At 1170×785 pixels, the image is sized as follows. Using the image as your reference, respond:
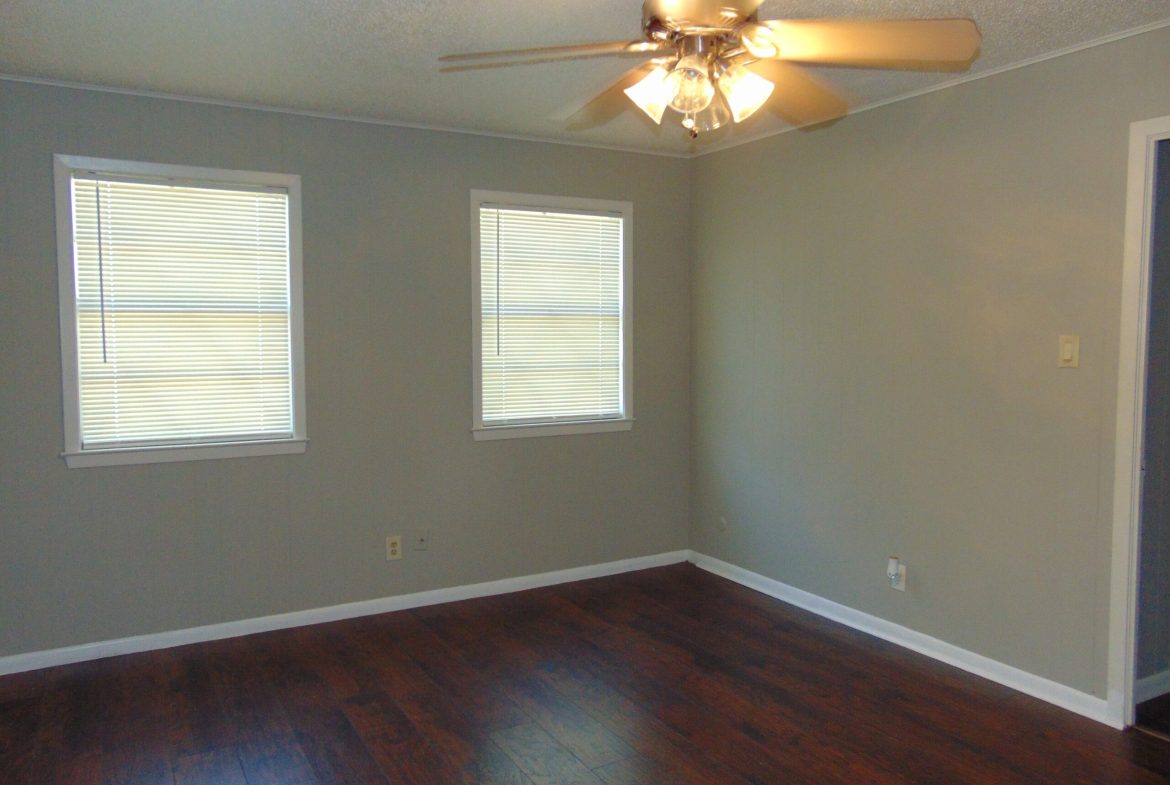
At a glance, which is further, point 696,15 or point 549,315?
point 549,315

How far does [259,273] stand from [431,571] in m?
1.71

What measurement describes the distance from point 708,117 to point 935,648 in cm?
263

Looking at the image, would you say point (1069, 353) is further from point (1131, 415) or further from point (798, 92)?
point (798, 92)

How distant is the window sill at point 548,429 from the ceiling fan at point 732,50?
247 centimetres

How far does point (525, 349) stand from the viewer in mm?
4480

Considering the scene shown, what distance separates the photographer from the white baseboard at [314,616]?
3.46 m

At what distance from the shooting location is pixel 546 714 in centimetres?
306

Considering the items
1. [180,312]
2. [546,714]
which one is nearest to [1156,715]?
[546,714]

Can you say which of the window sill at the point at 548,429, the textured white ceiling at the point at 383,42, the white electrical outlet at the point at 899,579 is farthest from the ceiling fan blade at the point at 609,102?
the white electrical outlet at the point at 899,579

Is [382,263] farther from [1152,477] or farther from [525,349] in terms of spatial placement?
[1152,477]

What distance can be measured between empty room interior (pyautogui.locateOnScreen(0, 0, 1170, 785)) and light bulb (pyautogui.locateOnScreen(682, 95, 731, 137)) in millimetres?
25

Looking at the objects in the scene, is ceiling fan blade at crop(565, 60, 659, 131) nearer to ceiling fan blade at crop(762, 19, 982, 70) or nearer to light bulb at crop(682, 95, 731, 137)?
light bulb at crop(682, 95, 731, 137)

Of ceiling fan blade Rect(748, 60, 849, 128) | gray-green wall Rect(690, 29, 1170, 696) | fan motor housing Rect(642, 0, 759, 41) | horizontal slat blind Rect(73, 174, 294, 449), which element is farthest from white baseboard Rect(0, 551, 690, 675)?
fan motor housing Rect(642, 0, 759, 41)

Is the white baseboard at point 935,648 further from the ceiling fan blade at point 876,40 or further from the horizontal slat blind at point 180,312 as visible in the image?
the horizontal slat blind at point 180,312
